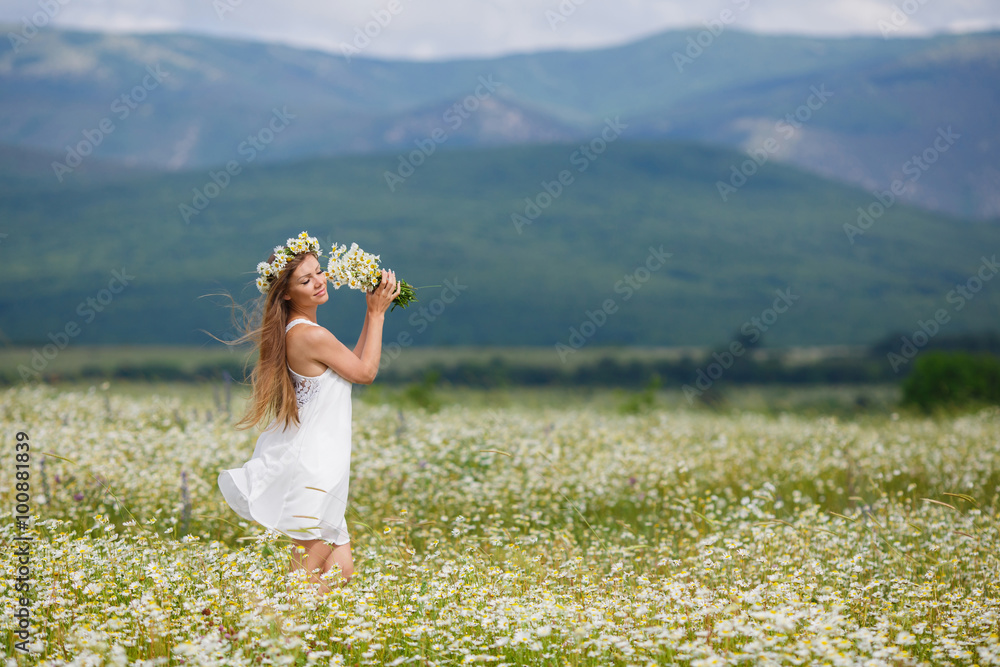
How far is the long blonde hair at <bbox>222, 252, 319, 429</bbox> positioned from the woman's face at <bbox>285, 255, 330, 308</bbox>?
0.04 meters

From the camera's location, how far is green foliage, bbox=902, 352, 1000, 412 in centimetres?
2249

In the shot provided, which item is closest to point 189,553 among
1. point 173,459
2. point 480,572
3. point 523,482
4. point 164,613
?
point 164,613

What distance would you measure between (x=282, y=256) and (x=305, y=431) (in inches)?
50.3

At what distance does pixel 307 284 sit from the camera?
6.18m

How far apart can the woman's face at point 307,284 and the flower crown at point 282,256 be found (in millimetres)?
78

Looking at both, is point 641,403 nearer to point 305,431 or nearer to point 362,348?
point 362,348

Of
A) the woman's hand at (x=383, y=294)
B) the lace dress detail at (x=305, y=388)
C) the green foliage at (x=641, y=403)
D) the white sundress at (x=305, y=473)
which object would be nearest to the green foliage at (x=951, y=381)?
the green foliage at (x=641, y=403)

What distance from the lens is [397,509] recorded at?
8.45 meters

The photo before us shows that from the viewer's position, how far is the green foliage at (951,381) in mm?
22486

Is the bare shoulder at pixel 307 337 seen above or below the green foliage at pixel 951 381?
above
